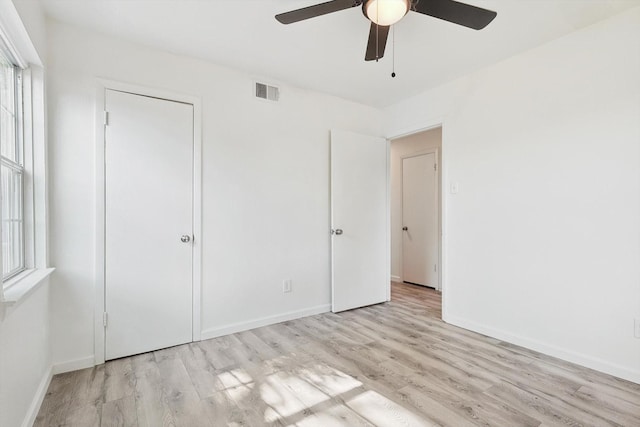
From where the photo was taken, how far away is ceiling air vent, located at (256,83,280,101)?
10.1ft

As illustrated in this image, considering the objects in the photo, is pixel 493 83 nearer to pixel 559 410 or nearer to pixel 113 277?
pixel 559 410

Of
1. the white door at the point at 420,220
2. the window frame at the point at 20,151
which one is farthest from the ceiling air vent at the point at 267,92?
the white door at the point at 420,220

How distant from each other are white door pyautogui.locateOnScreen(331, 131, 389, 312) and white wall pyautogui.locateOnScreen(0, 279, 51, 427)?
247 cm

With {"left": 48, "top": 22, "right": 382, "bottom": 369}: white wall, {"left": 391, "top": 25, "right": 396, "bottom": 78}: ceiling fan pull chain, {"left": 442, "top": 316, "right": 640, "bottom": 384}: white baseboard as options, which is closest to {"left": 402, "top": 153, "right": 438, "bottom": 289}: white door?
{"left": 48, "top": 22, "right": 382, "bottom": 369}: white wall

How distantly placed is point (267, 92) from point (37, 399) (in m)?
2.88

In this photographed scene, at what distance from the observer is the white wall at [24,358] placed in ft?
4.54

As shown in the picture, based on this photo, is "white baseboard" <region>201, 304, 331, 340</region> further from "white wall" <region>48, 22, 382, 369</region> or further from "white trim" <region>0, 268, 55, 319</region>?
"white trim" <region>0, 268, 55, 319</region>

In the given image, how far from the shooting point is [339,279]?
3555 mm

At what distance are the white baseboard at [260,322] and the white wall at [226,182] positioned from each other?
0.02m

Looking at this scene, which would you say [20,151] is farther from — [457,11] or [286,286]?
[457,11]

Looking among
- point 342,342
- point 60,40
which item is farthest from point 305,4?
point 342,342

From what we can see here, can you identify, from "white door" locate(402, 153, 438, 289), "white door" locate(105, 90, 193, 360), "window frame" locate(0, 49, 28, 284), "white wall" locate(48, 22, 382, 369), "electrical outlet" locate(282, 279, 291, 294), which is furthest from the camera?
"white door" locate(402, 153, 438, 289)

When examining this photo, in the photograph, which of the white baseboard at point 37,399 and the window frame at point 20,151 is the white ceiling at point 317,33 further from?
the white baseboard at point 37,399

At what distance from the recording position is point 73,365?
7.35 feet
